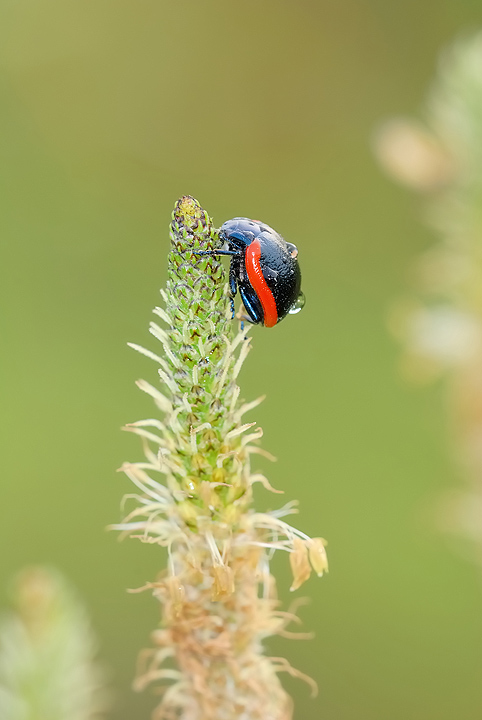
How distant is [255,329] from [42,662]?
15.9ft

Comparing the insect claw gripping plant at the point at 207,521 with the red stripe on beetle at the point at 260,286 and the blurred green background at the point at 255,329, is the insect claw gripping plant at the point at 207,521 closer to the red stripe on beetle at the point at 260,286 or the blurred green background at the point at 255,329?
the red stripe on beetle at the point at 260,286

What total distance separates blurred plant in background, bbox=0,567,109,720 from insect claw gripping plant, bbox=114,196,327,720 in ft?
1.75

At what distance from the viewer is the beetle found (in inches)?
104

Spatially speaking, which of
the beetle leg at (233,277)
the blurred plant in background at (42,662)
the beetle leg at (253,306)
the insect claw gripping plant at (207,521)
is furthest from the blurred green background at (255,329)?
the insect claw gripping plant at (207,521)

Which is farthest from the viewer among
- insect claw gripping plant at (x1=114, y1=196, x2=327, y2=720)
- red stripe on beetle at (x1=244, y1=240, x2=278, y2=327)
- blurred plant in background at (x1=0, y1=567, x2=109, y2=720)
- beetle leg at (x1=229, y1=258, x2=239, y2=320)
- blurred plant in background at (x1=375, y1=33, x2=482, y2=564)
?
blurred plant in background at (x1=375, y1=33, x2=482, y2=564)

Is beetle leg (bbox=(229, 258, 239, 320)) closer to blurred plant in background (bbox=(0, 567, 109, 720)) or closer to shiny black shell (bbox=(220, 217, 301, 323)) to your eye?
shiny black shell (bbox=(220, 217, 301, 323))

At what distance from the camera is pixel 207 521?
1578mm

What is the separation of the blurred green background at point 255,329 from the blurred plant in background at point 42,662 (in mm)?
3558

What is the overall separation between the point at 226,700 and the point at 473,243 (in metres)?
2.46

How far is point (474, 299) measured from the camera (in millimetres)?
3369

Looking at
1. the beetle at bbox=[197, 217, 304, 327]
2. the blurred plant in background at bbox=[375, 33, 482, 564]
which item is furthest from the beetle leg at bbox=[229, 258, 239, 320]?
the blurred plant in background at bbox=[375, 33, 482, 564]

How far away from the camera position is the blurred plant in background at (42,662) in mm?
2076

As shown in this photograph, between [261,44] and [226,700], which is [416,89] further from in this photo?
[226,700]

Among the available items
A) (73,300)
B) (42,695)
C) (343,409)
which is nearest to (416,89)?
(343,409)
